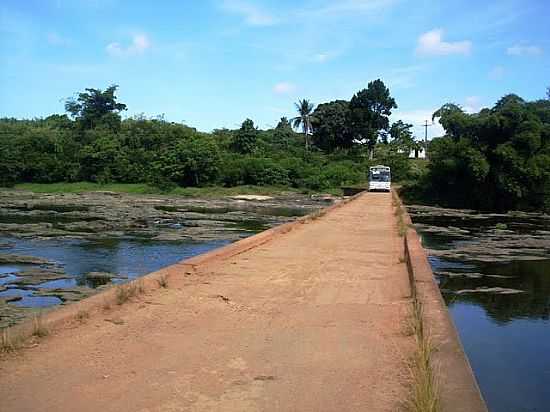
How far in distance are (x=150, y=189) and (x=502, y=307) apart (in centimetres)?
4467

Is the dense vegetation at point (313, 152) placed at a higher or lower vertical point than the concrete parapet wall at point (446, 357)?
higher

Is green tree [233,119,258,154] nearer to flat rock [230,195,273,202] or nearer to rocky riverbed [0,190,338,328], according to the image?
flat rock [230,195,273,202]

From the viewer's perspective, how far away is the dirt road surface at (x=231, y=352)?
3871 mm

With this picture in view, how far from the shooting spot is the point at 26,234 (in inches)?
805

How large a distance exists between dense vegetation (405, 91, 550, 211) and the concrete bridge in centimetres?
3169

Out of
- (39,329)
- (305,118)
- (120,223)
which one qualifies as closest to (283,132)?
(305,118)

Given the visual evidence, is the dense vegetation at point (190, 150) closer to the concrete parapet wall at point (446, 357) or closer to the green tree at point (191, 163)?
the green tree at point (191, 163)

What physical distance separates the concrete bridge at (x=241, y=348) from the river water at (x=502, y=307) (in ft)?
3.94

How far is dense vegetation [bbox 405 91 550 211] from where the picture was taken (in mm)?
37031

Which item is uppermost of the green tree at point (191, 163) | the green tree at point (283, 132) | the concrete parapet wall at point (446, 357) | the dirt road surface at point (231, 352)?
the green tree at point (283, 132)

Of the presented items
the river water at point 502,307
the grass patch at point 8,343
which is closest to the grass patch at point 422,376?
the river water at point 502,307

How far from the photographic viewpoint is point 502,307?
33.4ft

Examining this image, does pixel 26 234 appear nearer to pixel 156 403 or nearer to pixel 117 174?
pixel 156 403

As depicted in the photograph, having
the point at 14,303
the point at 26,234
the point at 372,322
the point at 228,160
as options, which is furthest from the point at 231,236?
the point at 228,160
